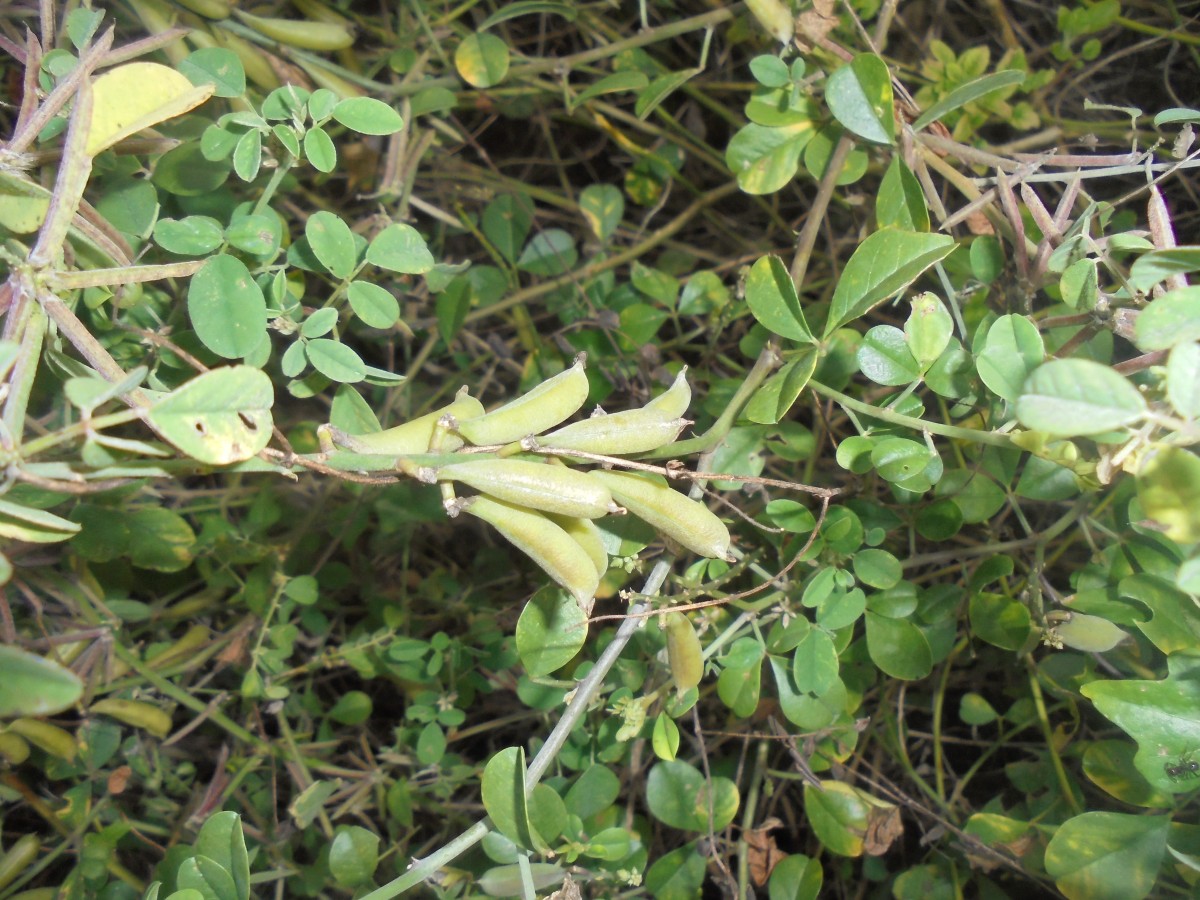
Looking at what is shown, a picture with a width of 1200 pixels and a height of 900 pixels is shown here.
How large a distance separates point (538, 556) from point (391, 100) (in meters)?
0.97

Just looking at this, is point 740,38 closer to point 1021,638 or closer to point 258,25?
point 258,25

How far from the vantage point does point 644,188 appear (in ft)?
5.35

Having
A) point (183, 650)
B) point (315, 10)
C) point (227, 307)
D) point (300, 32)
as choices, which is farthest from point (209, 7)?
point (183, 650)

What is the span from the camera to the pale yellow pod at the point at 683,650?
968 millimetres

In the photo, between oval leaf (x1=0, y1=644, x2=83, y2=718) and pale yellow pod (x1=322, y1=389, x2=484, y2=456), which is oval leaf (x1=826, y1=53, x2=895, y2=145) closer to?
pale yellow pod (x1=322, y1=389, x2=484, y2=456)

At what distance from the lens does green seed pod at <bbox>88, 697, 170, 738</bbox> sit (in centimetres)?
139

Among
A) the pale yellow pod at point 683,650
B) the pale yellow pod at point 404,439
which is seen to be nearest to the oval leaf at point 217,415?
the pale yellow pod at point 404,439

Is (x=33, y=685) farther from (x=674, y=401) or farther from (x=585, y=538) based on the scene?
(x=674, y=401)

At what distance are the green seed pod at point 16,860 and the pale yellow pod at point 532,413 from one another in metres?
1.13

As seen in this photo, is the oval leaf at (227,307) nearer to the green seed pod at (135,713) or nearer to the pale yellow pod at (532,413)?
the pale yellow pod at (532,413)

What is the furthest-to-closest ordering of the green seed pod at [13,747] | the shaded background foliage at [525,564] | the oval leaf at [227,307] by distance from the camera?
the green seed pod at [13,747]
the shaded background foliage at [525,564]
the oval leaf at [227,307]

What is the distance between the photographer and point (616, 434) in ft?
2.68

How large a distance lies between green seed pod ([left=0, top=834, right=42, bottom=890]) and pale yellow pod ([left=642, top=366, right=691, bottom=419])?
1250 millimetres

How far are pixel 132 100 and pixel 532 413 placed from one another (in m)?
0.47
